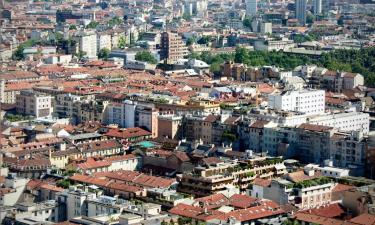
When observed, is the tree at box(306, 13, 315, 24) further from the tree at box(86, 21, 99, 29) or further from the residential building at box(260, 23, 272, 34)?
the tree at box(86, 21, 99, 29)


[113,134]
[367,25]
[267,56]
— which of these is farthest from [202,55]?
[113,134]

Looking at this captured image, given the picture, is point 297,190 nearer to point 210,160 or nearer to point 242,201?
point 242,201

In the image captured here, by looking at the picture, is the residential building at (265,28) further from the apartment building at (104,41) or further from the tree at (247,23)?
the apartment building at (104,41)

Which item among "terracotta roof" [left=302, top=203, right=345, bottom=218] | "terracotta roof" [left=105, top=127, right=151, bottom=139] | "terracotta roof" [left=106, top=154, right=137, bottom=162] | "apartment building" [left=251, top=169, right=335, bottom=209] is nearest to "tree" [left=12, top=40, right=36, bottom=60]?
"terracotta roof" [left=105, top=127, right=151, bottom=139]

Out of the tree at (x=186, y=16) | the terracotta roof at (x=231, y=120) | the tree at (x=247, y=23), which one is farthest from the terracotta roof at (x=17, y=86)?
the tree at (x=186, y=16)

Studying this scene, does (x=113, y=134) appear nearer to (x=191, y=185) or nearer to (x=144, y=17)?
(x=191, y=185)
